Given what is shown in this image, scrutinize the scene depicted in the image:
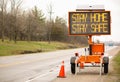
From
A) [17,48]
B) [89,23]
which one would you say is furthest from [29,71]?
[17,48]

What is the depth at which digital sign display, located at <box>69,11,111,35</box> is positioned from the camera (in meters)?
19.9

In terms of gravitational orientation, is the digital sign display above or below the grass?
above

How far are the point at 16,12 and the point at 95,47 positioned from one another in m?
64.5

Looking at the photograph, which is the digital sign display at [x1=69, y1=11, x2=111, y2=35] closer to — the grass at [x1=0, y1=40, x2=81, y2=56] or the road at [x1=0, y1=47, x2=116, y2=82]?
the road at [x1=0, y1=47, x2=116, y2=82]

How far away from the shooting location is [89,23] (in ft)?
65.5

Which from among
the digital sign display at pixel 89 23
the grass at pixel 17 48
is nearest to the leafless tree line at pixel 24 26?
the grass at pixel 17 48

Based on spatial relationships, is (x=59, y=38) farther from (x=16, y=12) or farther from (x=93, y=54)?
(x=93, y=54)

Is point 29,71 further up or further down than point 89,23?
further down

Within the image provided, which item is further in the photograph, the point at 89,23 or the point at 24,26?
the point at 24,26

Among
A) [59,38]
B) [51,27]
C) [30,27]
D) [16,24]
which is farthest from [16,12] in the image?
[59,38]

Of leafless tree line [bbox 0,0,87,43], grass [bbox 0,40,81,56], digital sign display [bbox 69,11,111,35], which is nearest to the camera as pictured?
digital sign display [bbox 69,11,111,35]

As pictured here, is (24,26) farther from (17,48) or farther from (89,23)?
(89,23)

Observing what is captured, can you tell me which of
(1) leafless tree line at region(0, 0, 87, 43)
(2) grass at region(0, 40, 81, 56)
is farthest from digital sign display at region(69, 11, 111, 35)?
(1) leafless tree line at region(0, 0, 87, 43)

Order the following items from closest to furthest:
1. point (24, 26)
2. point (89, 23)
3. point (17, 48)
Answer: point (89, 23), point (17, 48), point (24, 26)
